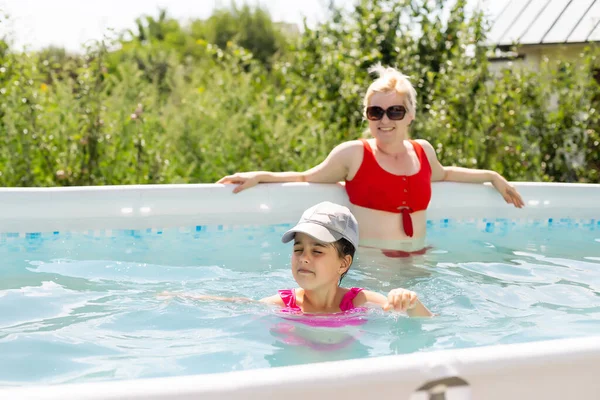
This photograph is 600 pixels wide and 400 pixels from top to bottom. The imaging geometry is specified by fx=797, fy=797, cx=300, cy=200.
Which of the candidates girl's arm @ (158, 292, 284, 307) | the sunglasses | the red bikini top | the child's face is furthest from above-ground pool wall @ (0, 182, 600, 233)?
the child's face

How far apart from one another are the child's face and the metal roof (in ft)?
25.2

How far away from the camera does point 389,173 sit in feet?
14.3

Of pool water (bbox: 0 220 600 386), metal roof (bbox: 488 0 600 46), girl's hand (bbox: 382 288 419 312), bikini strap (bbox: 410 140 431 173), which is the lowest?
pool water (bbox: 0 220 600 386)

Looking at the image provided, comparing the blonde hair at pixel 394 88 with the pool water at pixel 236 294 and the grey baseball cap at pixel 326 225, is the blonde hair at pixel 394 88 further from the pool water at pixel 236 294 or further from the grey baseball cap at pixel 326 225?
the grey baseball cap at pixel 326 225

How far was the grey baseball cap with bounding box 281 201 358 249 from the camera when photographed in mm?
2959

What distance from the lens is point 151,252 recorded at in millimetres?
4551

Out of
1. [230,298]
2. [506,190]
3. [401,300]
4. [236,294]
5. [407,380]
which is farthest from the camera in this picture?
[506,190]

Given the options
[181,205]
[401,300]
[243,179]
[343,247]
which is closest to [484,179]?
[243,179]

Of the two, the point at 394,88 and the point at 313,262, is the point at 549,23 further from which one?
the point at 313,262

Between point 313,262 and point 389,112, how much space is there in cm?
153

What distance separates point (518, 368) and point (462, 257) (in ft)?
8.83

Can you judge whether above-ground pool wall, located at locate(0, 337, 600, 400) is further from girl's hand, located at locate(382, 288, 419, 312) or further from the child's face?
the child's face

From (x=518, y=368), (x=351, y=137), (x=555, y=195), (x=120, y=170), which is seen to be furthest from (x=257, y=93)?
(x=518, y=368)

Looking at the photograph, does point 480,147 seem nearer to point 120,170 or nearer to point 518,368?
point 120,170
